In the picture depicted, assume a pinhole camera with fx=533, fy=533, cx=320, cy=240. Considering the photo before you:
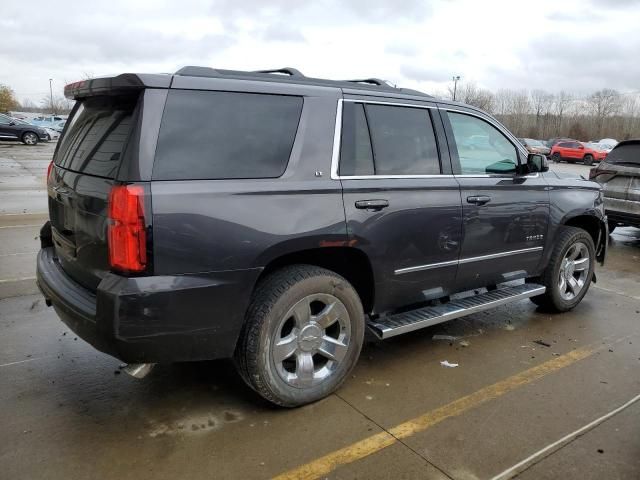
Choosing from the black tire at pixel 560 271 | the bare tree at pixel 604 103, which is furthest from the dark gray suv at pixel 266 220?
the bare tree at pixel 604 103

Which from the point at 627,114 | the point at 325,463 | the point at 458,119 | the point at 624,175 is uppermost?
the point at 627,114

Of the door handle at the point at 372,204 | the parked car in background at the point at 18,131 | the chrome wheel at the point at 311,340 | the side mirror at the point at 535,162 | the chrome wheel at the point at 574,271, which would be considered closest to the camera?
the chrome wheel at the point at 311,340

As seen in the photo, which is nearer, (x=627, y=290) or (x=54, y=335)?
(x=54, y=335)

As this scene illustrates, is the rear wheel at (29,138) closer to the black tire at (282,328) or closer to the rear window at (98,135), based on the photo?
the rear window at (98,135)

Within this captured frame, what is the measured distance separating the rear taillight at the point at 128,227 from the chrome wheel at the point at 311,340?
0.92m

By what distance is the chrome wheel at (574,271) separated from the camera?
5.13m

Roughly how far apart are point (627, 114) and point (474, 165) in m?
93.1

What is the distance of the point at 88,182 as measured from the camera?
301 cm

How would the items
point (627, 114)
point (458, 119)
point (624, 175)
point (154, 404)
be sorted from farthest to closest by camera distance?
point (627, 114) → point (624, 175) → point (458, 119) → point (154, 404)

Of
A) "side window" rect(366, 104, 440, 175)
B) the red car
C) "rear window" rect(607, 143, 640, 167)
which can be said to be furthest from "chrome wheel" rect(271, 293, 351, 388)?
the red car

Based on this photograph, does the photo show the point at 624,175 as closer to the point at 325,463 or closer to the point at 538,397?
the point at 538,397

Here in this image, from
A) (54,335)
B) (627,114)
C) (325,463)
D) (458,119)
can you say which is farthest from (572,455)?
(627,114)

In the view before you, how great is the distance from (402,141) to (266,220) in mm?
1333

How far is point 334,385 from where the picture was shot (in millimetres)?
3424
